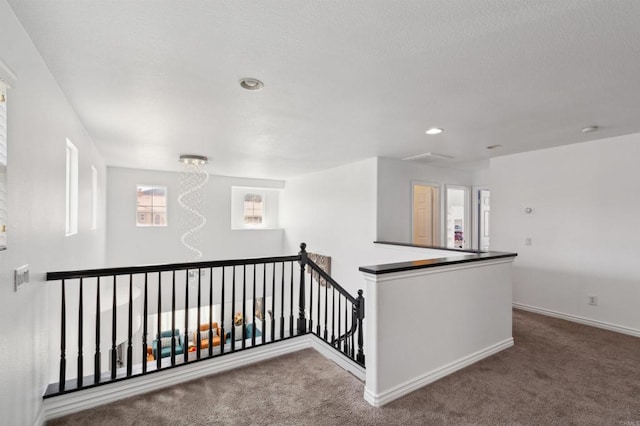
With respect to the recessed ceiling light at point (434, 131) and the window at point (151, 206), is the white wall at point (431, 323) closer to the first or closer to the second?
the recessed ceiling light at point (434, 131)

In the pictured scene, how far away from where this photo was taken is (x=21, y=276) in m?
1.67

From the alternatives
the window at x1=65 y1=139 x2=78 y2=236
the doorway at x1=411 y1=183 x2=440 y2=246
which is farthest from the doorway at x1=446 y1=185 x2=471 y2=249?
the window at x1=65 y1=139 x2=78 y2=236

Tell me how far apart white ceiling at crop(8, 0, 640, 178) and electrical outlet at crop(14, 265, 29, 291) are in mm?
1306

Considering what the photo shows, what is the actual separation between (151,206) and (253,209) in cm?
232

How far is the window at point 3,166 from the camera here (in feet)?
4.75

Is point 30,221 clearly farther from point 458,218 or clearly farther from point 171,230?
point 458,218

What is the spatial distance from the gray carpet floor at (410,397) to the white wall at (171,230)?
4.92 meters

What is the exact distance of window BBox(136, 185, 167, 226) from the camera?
671cm

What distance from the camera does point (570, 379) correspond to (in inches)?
102

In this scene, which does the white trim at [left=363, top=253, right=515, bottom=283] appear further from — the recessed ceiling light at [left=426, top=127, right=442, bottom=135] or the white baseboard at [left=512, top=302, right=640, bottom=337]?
the white baseboard at [left=512, top=302, right=640, bottom=337]

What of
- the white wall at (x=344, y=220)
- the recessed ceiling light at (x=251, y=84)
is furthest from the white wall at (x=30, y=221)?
the white wall at (x=344, y=220)

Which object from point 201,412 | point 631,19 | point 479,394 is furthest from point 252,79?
point 479,394

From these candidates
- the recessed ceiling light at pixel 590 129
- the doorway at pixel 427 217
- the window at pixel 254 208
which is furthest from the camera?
the window at pixel 254 208

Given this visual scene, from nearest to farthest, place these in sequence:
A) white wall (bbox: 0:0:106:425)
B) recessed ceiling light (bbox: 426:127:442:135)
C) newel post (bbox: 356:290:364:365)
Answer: white wall (bbox: 0:0:106:425) → newel post (bbox: 356:290:364:365) → recessed ceiling light (bbox: 426:127:442:135)
